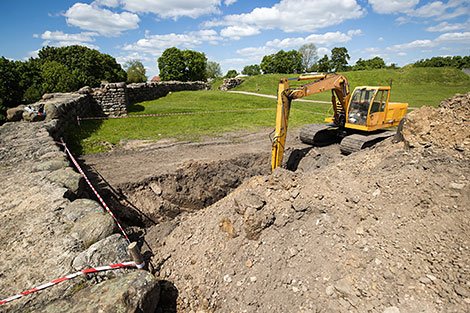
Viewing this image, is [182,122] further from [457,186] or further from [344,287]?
[457,186]

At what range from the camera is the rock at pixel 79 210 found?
4156mm

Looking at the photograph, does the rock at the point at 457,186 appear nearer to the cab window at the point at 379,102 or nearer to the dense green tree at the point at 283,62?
the cab window at the point at 379,102

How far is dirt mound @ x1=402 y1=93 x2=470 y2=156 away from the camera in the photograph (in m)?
4.33

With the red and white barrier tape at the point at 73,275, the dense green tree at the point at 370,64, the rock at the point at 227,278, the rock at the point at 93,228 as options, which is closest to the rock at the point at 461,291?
the rock at the point at 227,278

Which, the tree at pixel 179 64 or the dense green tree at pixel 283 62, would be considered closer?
the tree at pixel 179 64

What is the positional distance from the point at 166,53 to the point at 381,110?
45026mm

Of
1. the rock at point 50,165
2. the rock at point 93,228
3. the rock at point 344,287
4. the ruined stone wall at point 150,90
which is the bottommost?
the rock at point 344,287

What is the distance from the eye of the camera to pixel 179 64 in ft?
152

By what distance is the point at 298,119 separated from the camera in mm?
15336

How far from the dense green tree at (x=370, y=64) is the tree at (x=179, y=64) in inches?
1655

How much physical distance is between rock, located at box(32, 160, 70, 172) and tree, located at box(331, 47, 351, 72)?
225 ft

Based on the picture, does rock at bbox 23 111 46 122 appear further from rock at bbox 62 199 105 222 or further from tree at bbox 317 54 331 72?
tree at bbox 317 54 331 72

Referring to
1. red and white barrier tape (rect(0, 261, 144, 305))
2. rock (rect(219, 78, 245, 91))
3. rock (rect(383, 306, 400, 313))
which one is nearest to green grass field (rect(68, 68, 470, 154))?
red and white barrier tape (rect(0, 261, 144, 305))

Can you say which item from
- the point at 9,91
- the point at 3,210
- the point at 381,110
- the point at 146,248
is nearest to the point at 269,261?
the point at 146,248
